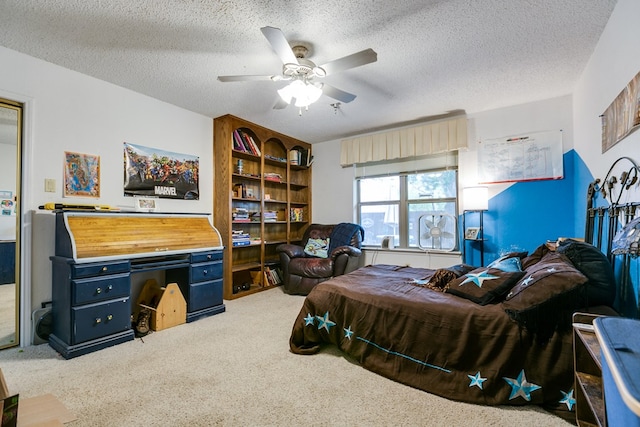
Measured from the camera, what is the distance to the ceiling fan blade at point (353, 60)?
1868 mm

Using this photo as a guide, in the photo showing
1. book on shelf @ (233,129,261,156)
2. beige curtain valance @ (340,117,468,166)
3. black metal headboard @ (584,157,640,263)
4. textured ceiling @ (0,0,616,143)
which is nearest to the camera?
black metal headboard @ (584,157,640,263)

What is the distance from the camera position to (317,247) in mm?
4445

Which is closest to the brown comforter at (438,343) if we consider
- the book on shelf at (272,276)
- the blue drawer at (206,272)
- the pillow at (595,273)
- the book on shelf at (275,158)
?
the pillow at (595,273)

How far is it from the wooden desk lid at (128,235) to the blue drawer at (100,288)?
0.18 m

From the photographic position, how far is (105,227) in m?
2.49

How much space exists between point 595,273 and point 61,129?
A: 410 centimetres

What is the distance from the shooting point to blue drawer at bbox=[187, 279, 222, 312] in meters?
2.96

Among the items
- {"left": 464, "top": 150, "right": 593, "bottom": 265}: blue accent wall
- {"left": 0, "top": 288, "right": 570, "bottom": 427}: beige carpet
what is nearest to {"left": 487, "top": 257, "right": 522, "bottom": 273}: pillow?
{"left": 0, "top": 288, "right": 570, "bottom": 427}: beige carpet

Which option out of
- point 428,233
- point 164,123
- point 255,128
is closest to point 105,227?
point 164,123

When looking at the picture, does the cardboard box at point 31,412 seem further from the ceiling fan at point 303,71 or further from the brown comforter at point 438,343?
the ceiling fan at point 303,71

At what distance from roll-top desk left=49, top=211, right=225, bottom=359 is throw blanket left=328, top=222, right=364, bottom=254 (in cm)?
197

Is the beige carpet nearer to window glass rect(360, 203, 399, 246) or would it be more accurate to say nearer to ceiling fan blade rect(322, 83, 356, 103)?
ceiling fan blade rect(322, 83, 356, 103)

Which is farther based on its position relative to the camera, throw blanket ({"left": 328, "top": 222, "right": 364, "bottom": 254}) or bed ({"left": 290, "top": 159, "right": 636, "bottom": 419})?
throw blanket ({"left": 328, "top": 222, "right": 364, "bottom": 254})

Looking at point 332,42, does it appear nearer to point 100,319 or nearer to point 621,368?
point 621,368
